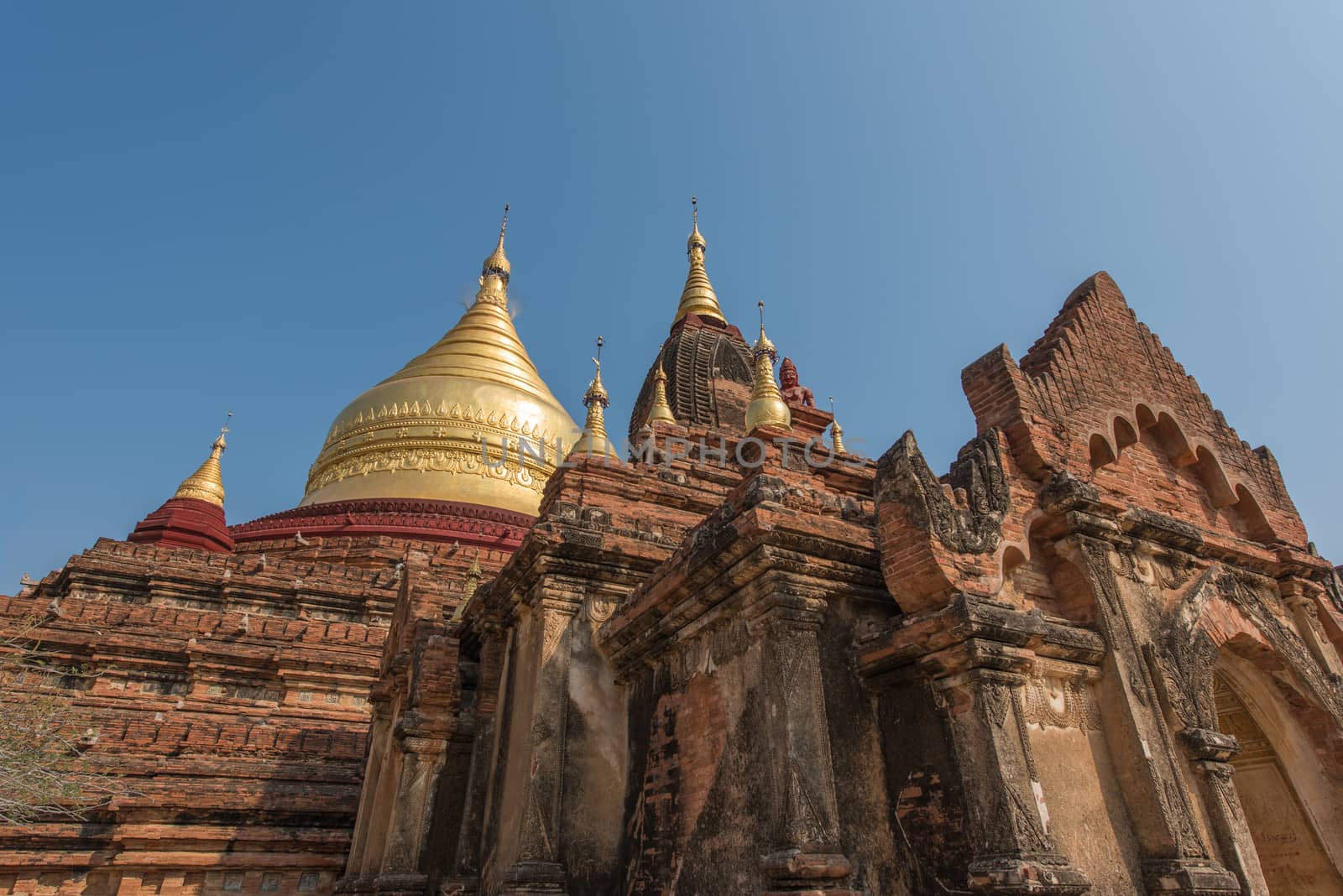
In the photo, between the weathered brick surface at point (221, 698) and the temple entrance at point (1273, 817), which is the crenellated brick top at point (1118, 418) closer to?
the temple entrance at point (1273, 817)

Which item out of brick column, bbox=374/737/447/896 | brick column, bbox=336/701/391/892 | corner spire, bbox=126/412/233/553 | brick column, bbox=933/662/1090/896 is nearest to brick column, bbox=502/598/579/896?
brick column, bbox=374/737/447/896

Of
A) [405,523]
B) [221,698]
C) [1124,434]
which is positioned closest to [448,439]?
[405,523]

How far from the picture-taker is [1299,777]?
27.3ft

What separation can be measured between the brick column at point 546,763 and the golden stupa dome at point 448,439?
67.5ft

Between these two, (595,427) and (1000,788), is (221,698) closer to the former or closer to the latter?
(595,427)

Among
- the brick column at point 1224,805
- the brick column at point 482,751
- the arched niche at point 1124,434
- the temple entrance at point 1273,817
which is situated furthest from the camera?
the brick column at point 482,751

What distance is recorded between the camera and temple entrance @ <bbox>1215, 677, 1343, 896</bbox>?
8055 millimetres

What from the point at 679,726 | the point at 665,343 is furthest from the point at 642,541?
the point at 665,343

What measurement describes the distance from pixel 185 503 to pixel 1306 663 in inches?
1306

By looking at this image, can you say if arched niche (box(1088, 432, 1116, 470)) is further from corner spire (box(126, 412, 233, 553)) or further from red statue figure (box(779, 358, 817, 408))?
corner spire (box(126, 412, 233, 553))

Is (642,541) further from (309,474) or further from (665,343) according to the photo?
(309,474)

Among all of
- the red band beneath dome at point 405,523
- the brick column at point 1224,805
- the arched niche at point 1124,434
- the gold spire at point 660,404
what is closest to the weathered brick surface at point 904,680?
the brick column at point 1224,805

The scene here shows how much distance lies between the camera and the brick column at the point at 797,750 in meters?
5.97

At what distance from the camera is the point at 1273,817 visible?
850cm
